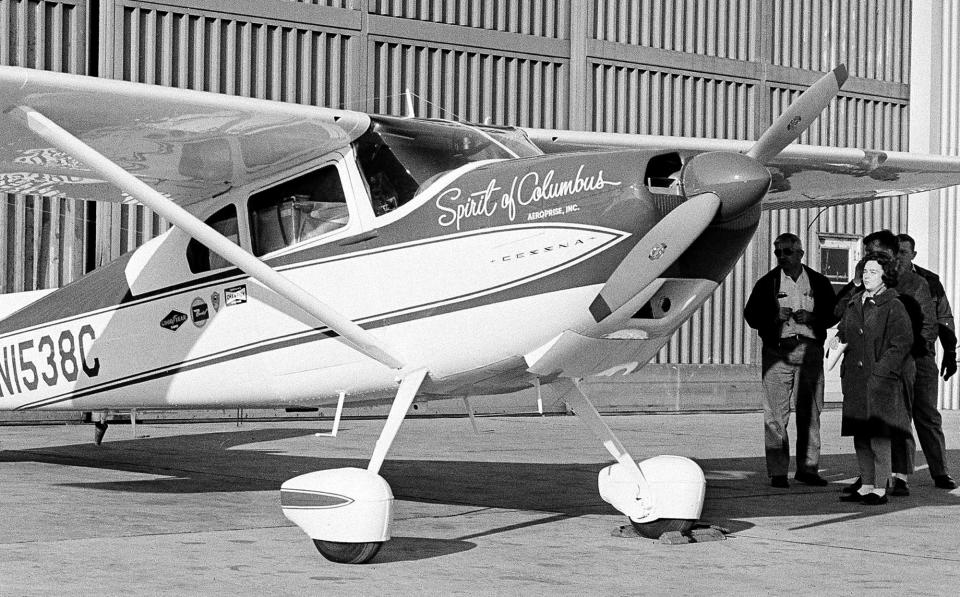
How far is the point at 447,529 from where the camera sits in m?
7.12

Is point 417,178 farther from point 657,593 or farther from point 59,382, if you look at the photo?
point 59,382

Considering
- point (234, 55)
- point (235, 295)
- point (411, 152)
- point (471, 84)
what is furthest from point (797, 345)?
point (471, 84)

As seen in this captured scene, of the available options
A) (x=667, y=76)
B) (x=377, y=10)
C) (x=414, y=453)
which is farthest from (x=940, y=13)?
(x=414, y=453)

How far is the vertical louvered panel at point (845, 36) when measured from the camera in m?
21.2

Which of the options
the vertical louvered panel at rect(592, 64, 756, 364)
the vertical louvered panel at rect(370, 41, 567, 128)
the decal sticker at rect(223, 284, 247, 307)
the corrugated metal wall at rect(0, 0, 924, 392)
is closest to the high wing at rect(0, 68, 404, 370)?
the decal sticker at rect(223, 284, 247, 307)

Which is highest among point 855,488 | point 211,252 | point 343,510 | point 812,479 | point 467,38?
point 467,38

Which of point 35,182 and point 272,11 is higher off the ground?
point 272,11

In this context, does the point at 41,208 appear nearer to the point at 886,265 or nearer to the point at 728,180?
the point at 886,265

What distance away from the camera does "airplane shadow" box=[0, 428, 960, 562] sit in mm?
8047

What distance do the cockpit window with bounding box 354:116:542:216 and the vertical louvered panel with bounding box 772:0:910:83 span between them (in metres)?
15.0

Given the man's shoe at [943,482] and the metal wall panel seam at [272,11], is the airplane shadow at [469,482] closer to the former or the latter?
the man's shoe at [943,482]

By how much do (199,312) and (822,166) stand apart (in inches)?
175

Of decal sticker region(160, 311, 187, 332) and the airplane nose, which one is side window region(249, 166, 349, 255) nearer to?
decal sticker region(160, 311, 187, 332)

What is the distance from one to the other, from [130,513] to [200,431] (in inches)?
265
